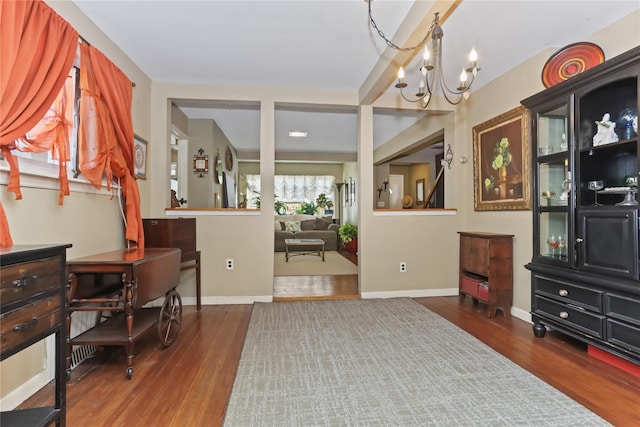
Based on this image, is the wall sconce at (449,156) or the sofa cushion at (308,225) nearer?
the wall sconce at (449,156)

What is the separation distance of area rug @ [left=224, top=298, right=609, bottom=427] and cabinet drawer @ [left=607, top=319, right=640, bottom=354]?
569 millimetres

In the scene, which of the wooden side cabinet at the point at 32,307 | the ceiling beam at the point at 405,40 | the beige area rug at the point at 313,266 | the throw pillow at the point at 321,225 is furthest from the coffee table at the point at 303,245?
the wooden side cabinet at the point at 32,307

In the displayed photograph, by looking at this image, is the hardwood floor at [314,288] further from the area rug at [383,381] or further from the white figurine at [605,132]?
the white figurine at [605,132]

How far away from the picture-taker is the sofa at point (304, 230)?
24.5 feet

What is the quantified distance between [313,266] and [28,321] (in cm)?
456

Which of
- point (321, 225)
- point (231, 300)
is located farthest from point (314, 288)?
point (321, 225)

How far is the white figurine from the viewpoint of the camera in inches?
82.4

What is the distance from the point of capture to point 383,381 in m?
1.78

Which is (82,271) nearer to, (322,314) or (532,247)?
(322,314)

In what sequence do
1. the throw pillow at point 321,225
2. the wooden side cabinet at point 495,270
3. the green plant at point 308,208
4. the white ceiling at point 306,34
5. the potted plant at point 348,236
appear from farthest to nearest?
1. the green plant at point 308,208
2. the throw pillow at point 321,225
3. the potted plant at point 348,236
4. the wooden side cabinet at point 495,270
5. the white ceiling at point 306,34

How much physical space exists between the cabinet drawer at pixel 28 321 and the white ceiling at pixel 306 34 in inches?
76.9

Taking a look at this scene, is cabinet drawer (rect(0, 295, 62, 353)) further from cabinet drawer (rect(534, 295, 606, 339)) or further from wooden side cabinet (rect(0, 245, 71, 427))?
cabinet drawer (rect(534, 295, 606, 339))

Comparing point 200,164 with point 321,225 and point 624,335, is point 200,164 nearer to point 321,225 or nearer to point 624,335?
point 321,225

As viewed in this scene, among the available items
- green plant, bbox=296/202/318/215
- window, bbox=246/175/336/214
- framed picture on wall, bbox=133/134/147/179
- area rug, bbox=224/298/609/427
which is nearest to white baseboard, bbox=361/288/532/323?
area rug, bbox=224/298/609/427
